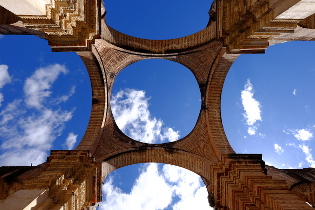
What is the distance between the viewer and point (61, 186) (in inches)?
215

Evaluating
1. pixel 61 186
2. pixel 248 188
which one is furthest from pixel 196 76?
pixel 61 186

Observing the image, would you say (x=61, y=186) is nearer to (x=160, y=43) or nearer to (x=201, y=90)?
(x=201, y=90)

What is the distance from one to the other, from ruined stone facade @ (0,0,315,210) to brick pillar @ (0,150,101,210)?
2 centimetres

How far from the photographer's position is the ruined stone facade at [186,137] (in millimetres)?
5141

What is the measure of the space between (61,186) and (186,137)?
18.3 ft

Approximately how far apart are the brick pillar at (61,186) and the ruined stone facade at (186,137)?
20 millimetres

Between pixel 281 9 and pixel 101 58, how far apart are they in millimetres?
6531

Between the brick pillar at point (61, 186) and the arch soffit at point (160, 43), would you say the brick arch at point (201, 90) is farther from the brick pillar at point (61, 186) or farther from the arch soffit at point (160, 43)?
the brick pillar at point (61, 186)

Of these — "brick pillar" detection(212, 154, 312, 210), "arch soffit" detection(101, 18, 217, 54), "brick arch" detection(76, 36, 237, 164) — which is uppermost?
"arch soffit" detection(101, 18, 217, 54)

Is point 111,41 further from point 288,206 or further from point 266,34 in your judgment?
point 288,206

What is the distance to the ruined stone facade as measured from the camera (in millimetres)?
5141

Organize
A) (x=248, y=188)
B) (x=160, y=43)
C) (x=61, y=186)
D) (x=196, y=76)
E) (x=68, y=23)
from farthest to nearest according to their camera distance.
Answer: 1. (x=196, y=76)
2. (x=160, y=43)
3. (x=248, y=188)
4. (x=68, y=23)
5. (x=61, y=186)

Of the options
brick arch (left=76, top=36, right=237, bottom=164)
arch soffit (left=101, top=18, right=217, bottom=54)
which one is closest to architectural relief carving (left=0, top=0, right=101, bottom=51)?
brick arch (left=76, top=36, right=237, bottom=164)

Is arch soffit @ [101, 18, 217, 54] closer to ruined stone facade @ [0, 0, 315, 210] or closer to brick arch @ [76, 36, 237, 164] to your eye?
ruined stone facade @ [0, 0, 315, 210]
